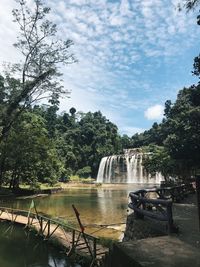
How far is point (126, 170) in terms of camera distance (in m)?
69.7

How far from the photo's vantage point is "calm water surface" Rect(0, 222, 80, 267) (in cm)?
1315

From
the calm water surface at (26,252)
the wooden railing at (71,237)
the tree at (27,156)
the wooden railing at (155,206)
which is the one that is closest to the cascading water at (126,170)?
the tree at (27,156)

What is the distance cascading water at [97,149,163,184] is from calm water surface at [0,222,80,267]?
49.7 m

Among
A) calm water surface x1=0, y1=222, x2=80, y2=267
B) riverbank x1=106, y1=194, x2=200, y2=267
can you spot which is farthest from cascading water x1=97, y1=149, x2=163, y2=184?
riverbank x1=106, y1=194, x2=200, y2=267

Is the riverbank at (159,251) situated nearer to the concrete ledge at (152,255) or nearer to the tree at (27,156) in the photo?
the concrete ledge at (152,255)

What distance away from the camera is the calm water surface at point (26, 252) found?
13.1 meters

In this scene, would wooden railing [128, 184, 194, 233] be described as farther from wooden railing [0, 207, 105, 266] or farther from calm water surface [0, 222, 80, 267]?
calm water surface [0, 222, 80, 267]

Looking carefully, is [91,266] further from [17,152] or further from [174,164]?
[174,164]

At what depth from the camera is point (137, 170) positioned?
67812 millimetres

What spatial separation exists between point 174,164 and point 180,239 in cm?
3292

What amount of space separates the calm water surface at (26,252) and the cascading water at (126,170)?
49.7 meters

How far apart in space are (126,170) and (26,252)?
55825mm

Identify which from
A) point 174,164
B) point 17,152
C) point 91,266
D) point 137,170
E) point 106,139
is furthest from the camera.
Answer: point 106,139

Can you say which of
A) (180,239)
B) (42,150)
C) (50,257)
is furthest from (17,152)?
(180,239)
